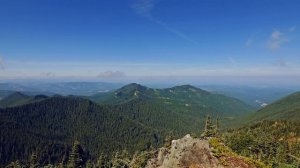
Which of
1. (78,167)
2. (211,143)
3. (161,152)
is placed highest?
(211,143)

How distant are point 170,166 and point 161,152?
36.6ft

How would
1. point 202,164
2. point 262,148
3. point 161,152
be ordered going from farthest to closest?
1. point 262,148
2. point 161,152
3. point 202,164

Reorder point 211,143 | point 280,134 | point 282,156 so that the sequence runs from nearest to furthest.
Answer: point 211,143 < point 282,156 < point 280,134

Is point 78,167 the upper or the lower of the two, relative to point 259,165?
lower

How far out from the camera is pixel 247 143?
445ft

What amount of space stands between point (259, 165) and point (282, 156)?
88502 millimetres

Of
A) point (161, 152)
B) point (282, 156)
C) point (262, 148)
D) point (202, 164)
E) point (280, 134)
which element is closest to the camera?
point (202, 164)

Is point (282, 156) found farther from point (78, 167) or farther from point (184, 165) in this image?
point (184, 165)

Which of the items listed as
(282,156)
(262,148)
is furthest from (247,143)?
(282,156)

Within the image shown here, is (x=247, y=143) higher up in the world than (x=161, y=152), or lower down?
lower down

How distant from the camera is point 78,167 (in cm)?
12275

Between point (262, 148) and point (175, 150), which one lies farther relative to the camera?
point (262, 148)

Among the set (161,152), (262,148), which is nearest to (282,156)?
(262,148)

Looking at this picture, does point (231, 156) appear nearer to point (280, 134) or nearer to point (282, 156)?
point (282, 156)
